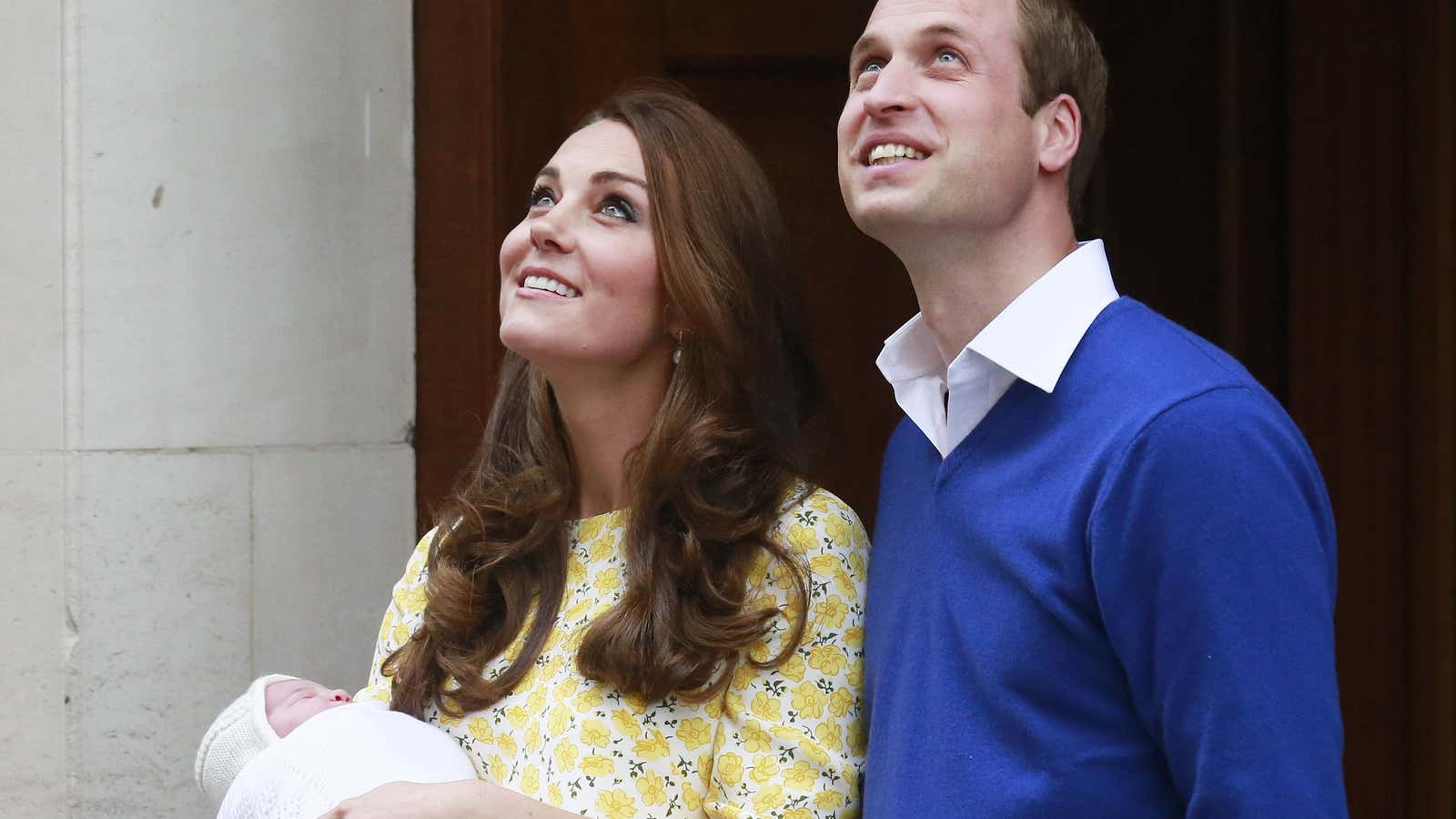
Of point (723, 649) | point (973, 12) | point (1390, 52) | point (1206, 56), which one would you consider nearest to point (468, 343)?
point (723, 649)

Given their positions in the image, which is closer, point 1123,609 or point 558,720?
point 1123,609

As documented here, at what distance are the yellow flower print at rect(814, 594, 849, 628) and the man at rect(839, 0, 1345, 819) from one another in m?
0.08

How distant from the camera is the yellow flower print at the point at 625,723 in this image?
1.76m

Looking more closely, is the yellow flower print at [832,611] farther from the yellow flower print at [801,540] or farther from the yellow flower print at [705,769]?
the yellow flower print at [705,769]

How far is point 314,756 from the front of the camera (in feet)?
5.82

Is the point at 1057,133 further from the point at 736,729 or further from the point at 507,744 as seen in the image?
the point at 507,744

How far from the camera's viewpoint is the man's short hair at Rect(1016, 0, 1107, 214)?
1.62 meters

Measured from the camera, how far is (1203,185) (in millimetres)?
2795

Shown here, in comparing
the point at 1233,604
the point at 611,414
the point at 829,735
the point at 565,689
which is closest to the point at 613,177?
the point at 611,414

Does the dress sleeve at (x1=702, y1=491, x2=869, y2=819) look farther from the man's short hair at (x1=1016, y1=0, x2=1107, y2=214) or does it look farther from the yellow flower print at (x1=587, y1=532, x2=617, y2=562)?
the man's short hair at (x1=1016, y1=0, x2=1107, y2=214)

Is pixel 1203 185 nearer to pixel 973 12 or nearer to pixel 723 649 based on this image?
pixel 973 12

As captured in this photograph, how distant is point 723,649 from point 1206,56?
161 cm

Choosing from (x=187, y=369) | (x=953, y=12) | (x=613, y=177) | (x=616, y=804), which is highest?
(x=953, y=12)

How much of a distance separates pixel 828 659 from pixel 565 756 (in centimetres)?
31
